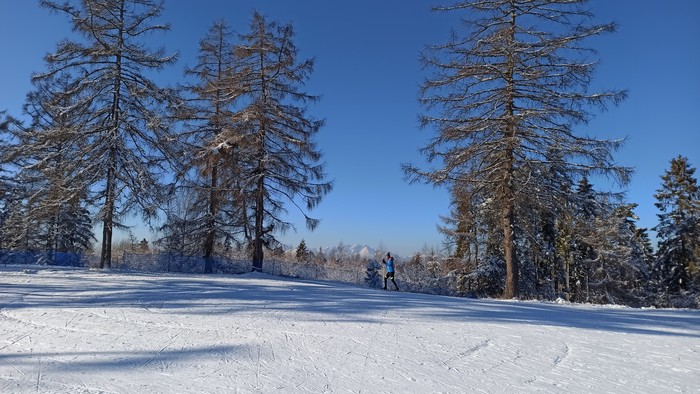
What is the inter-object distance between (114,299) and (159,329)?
2781 millimetres

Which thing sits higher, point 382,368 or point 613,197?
point 613,197

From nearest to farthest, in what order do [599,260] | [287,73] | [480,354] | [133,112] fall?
[480,354] → [133,112] → [287,73] → [599,260]

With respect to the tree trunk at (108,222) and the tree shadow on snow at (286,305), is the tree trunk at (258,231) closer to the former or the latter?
the tree trunk at (108,222)

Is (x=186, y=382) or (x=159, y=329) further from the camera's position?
(x=159, y=329)

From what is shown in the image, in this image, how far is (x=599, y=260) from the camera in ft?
94.7

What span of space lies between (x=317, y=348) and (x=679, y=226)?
3466 centimetres

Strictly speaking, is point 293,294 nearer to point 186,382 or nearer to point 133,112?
point 186,382

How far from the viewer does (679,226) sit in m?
29.8

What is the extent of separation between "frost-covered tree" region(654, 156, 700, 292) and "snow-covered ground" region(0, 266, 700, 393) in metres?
28.3

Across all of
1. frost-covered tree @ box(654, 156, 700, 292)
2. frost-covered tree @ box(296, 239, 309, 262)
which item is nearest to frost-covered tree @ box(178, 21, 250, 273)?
frost-covered tree @ box(296, 239, 309, 262)

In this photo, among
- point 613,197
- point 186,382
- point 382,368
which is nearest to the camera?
point 186,382

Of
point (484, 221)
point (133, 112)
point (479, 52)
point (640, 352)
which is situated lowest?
point (640, 352)

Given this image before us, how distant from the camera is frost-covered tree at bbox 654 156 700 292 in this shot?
29469 millimetres

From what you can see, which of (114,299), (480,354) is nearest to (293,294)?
(114,299)
